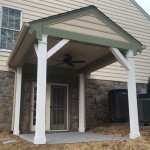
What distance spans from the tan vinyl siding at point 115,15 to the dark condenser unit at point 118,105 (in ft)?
3.89

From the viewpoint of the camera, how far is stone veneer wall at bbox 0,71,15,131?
793 cm

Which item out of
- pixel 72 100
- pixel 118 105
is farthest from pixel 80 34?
pixel 118 105

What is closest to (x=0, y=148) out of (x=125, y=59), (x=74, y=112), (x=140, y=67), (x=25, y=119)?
(x=25, y=119)

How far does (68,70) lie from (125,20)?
4.40 meters

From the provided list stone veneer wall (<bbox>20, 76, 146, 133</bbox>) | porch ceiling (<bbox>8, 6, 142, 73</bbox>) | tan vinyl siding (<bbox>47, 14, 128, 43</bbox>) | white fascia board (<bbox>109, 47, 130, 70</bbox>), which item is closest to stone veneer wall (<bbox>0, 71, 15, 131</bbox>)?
stone veneer wall (<bbox>20, 76, 146, 133</bbox>)

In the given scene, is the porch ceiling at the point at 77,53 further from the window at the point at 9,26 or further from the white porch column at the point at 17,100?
the window at the point at 9,26

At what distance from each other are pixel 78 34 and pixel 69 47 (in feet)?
2.88

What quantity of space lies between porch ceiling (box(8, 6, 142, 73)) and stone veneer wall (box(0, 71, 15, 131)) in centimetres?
94

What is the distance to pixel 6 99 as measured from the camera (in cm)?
811

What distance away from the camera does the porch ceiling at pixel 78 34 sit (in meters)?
5.75

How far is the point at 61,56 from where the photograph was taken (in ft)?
25.6

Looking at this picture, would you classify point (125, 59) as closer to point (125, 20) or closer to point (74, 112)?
point (74, 112)

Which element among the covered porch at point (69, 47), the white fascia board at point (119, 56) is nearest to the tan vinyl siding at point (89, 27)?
the covered porch at point (69, 47)

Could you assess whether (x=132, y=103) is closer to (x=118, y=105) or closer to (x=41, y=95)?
(x=41, y=95)
